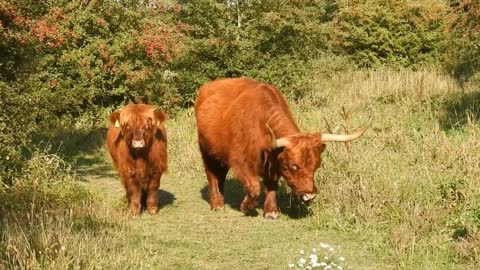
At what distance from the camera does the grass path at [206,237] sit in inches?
214

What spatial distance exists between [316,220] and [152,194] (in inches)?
85.2

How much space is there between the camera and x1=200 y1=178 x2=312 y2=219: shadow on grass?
724 cm

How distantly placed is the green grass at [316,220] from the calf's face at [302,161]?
0.53 metres

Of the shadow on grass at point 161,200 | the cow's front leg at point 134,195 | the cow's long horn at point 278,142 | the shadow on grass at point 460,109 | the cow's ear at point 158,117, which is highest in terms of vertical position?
the cow's ear at point 158,117

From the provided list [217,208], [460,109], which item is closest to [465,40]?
[460,109]

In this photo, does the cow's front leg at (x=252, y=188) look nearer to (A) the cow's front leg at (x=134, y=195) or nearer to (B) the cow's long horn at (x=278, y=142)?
(B) the cow's long horn at (x=278, y=142)

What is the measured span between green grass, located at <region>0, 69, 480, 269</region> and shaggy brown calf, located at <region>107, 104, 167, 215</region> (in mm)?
288

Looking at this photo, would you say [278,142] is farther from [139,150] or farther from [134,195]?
[134,195]

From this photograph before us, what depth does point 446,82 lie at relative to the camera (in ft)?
43.1

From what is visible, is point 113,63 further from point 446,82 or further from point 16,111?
point 446,82

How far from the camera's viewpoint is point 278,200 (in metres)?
7.93

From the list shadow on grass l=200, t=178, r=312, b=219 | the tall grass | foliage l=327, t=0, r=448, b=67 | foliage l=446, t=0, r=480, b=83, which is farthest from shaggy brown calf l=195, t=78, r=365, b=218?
foliage l=327, t=0, r=448, b=67

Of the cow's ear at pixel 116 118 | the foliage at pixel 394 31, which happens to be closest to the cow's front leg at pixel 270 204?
the cow's ear at pixel 116 118

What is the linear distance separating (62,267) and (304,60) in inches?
462
